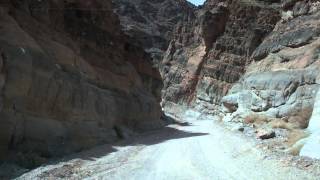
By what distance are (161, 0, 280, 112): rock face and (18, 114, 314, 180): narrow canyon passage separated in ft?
165

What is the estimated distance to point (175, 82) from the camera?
93.8 metres

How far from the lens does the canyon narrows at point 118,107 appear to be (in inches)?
700

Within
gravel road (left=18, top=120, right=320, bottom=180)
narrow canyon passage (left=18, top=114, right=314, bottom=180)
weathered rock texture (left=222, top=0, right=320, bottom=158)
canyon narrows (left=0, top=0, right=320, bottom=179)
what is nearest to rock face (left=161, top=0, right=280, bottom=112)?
canyon narrows (left=0, top=0, right=320, bottom=179)

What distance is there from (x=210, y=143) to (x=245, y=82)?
28.0 metres

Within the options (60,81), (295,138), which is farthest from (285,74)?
(60,81)

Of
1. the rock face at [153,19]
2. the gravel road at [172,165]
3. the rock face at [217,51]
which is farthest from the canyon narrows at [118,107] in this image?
the rock face at [153,19]

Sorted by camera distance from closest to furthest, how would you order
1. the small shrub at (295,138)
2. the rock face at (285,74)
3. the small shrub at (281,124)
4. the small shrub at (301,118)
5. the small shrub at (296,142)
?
the small shrub at (296,142), the small shrub at (295,138), the small shrub at (301,118), the small shrub at (281,124), the rock face at (285,74)

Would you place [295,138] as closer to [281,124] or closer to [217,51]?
[281,124]

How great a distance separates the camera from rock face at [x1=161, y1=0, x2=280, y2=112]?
244ft

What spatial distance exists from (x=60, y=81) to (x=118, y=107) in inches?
403

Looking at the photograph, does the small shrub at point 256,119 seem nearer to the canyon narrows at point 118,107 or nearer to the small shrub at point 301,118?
the canyon narrows at point 118,107

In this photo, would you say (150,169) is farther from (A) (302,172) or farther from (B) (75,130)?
(B) (75,130)

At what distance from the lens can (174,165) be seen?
17.7 metres

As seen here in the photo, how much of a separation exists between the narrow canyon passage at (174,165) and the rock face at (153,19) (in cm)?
9009
